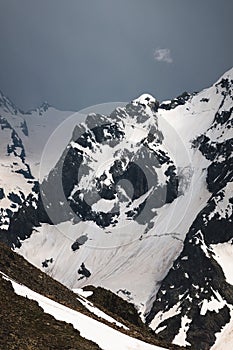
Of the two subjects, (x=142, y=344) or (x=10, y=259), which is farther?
(x=10, y=259)

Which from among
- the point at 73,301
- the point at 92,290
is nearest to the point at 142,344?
the point at 73,301

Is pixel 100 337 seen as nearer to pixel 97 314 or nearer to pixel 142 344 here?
pixel 142 344

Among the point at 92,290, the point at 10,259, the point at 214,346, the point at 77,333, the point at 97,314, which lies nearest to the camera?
the point at 77,333

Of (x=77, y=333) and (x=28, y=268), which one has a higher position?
(x=77, y=333)

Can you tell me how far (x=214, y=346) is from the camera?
19412cm

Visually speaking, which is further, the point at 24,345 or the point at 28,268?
the point at 28,268

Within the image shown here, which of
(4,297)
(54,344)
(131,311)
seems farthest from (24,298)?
(131,311)

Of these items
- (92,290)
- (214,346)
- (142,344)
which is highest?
(142,344)

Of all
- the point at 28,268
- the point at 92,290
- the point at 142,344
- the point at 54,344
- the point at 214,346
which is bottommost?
the point at 214,346

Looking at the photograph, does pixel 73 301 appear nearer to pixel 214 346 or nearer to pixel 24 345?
pixel 24 345

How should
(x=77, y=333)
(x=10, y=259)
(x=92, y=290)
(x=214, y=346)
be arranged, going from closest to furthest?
(x=77, y=333) < (x=10, y=259) < (x=92, y=290) < (x=214, y=346)

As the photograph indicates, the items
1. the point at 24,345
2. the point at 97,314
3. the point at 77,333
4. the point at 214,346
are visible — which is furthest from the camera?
the point at 214,346

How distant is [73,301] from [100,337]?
12.3m

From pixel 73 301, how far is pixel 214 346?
163m
